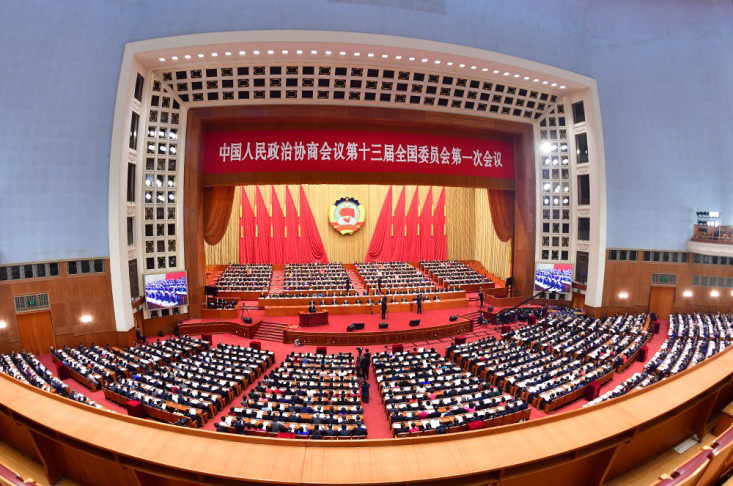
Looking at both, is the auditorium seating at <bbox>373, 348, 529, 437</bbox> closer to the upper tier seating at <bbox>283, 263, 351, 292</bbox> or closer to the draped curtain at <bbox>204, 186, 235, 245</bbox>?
the upper tier seating at <bbox>283, 263, 351, 292</bbox>

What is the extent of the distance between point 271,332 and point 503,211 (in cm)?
1514

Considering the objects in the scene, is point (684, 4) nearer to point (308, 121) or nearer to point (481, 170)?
point (481, 170)

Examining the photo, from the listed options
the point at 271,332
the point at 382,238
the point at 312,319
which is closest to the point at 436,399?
the point at 312,319

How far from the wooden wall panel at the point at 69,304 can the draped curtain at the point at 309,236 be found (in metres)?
14.8

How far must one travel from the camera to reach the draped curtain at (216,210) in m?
19.2

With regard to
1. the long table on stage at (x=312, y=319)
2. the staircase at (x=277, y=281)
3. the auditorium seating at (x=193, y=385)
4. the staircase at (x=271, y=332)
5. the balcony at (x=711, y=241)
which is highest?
the balcony at (x=711, y=241)

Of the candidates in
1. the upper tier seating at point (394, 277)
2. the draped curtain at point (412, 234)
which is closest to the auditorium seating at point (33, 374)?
the upper tier seating at point (394, 277)

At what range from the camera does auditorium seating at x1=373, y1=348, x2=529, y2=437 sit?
827cm

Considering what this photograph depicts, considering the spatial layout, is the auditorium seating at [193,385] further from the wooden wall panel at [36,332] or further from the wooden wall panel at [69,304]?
the wooden wall panel at [36,332]

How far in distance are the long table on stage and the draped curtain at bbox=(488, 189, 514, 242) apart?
1231 centimetres

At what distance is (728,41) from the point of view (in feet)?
61.2

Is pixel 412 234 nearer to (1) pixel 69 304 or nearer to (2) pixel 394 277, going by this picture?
(2) pixel 394 277

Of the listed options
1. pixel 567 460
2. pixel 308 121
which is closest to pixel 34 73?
pixel 308 121

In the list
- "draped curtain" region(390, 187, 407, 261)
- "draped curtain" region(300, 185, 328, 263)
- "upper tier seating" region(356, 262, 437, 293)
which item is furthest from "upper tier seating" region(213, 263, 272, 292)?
"draped curtain" region(390, 187, 407, 261)
